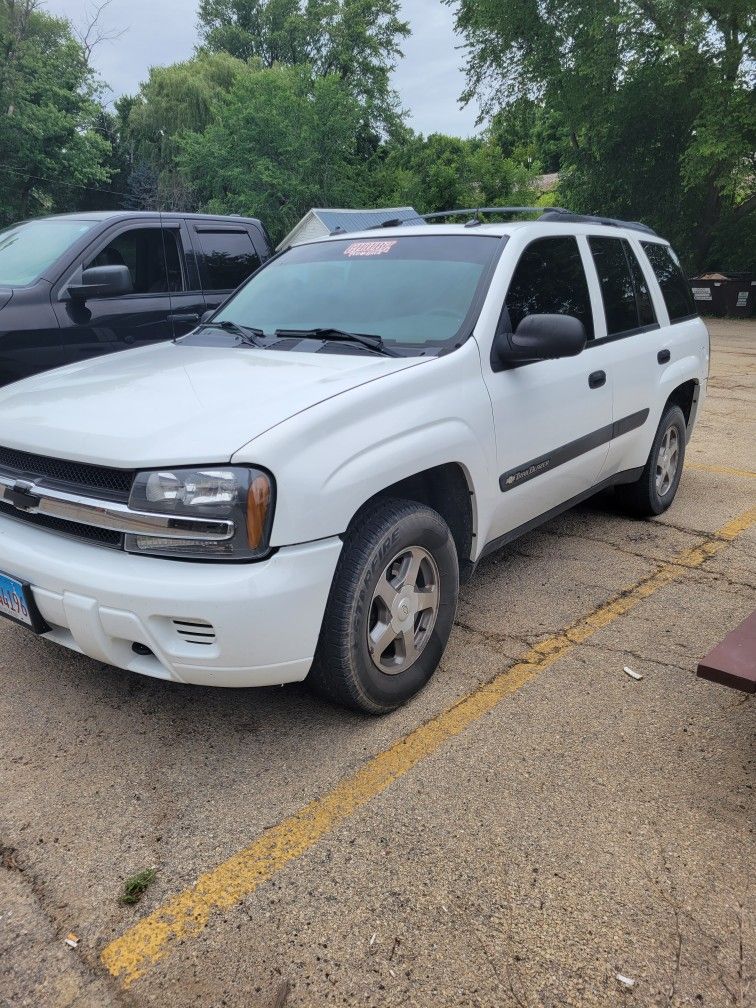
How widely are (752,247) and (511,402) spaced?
2422 cm

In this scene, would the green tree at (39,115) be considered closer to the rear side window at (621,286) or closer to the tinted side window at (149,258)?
the tinted side window at (149,258)

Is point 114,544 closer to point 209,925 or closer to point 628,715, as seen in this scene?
point 209,925

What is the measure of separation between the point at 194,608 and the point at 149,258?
4256mm

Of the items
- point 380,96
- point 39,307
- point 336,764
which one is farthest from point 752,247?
point 380,96

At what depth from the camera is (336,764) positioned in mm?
2490

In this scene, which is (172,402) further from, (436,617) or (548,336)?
(548,336)

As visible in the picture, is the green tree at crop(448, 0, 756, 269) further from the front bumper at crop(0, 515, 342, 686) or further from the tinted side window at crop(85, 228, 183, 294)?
the front bumper at crop(0, 515, 342, 686)

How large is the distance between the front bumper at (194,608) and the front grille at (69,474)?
19 centimetres

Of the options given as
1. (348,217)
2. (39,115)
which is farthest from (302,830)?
(39,115)

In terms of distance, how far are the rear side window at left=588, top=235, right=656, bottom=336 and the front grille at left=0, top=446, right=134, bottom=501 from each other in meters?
2.69

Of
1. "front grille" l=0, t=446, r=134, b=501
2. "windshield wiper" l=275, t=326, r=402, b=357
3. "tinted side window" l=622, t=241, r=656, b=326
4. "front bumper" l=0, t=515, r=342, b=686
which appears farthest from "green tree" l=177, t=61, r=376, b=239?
"front bumper" l=0, t=515, r=342, b=686

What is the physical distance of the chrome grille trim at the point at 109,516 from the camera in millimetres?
2210

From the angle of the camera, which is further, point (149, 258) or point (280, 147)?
point (280, 147)

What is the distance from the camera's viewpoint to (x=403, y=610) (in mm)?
2686
